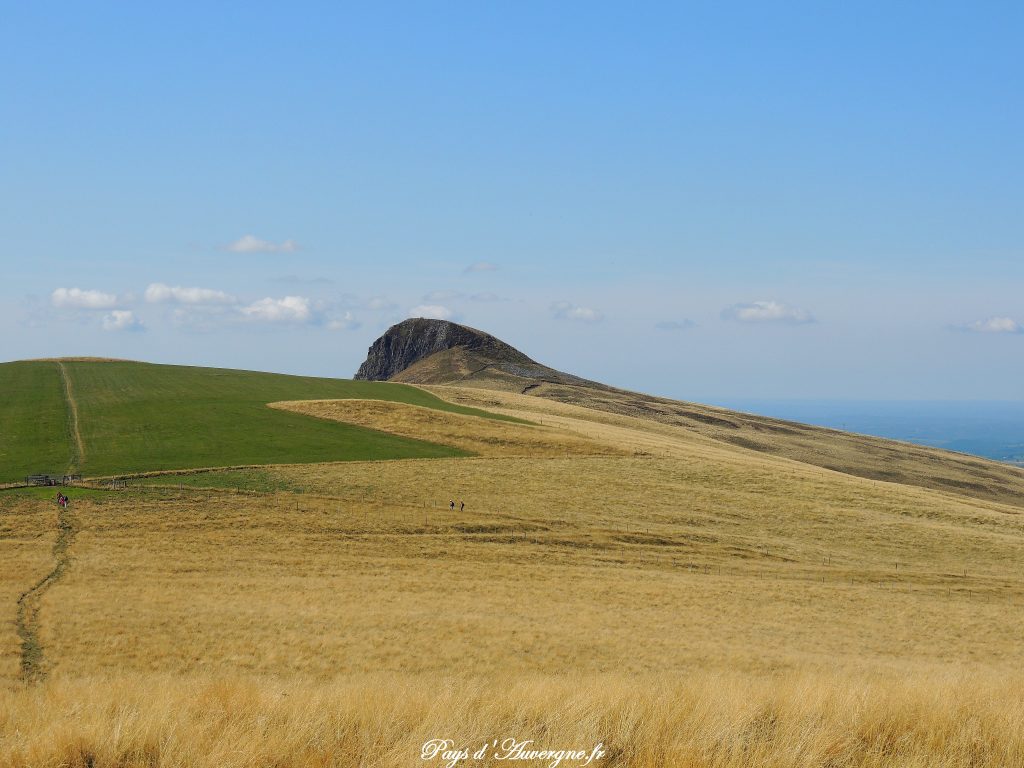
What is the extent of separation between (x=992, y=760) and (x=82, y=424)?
68.0 metres

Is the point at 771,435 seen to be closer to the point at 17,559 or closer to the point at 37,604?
the point at 17,559

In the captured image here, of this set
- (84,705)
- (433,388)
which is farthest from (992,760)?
(433,388)

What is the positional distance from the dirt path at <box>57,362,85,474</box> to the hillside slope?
66723mm

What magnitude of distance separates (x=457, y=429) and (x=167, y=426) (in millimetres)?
24270

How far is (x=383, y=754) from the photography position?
6.02 meters

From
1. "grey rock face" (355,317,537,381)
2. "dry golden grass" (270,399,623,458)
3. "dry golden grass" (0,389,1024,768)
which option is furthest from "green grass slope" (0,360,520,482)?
"grey rock face" (355,317,537,381)

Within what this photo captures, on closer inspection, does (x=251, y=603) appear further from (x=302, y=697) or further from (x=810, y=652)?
(x=302, y=697)

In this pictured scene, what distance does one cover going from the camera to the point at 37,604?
28672 millimetres

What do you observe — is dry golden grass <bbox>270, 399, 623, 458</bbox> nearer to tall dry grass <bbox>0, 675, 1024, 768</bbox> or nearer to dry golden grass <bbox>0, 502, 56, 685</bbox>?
dry golden grass <bbox>0, 502, 56, 685</bbox>

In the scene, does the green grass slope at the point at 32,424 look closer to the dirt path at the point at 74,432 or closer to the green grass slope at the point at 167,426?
the green grass slope at the point at 167,426

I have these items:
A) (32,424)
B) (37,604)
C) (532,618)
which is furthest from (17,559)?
(32,424)

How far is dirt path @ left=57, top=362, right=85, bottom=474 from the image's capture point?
51.0 metres

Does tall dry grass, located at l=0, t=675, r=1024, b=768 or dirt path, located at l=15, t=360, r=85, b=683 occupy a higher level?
tall dry grass, located at l=0, t=675, r=1024, b=768

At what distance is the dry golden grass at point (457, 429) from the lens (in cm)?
6538
